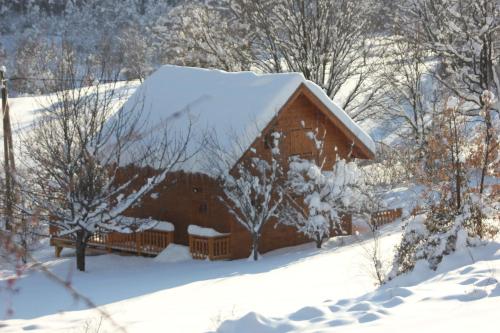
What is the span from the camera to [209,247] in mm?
21609

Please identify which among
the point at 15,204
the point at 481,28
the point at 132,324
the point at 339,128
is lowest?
the point at 132,324

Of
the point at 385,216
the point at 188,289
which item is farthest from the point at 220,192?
the point at 385,216

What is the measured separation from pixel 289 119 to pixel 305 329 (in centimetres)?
1571

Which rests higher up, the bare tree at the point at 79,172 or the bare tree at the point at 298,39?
the bare tree at the point at 298,39

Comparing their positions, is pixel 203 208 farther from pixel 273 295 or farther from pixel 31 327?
pixel 31 327

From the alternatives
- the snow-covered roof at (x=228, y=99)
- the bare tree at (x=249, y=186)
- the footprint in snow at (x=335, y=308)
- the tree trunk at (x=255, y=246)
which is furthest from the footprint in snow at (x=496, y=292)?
the snow-covered roof at (x=228, y=99)

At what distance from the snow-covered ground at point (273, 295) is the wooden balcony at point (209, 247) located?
1.45 ft

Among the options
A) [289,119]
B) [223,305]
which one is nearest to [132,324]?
[223,305]

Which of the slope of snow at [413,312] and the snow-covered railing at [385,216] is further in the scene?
the snow-covered railing at [385,216]

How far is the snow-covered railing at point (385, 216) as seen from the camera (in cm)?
2548

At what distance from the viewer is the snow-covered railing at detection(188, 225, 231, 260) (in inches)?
852

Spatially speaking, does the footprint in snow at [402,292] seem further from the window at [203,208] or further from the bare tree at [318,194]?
the window at [203,208]

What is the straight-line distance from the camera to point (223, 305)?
45.4 feet

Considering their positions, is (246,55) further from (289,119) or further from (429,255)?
(429,255)
